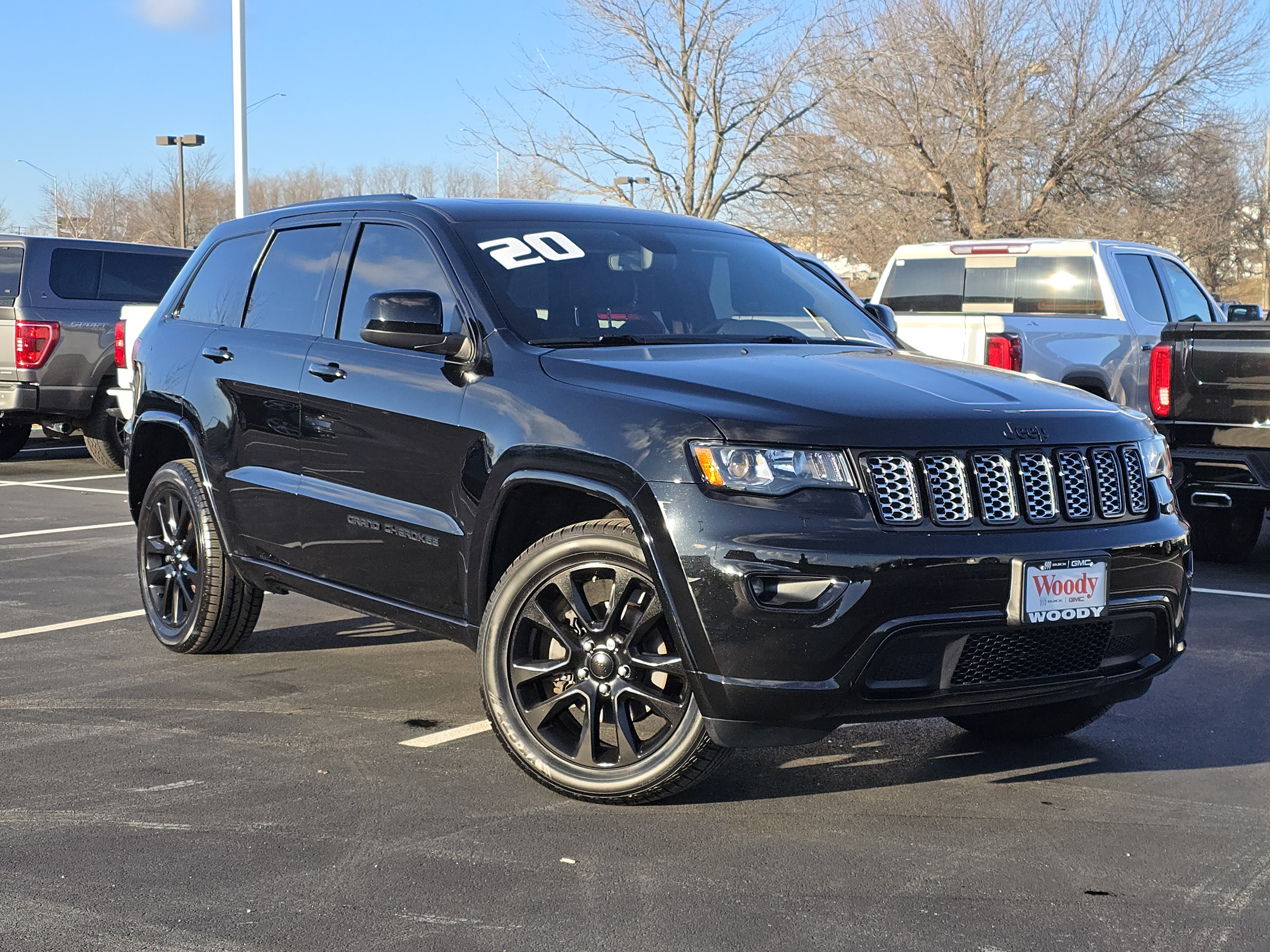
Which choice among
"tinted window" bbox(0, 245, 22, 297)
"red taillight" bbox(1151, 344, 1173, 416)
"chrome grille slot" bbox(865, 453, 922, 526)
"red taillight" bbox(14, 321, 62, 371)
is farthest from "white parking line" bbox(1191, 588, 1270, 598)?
"tinted window" bbox(0, 245, 22, 297)

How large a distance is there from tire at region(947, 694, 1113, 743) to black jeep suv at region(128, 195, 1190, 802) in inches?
0.4

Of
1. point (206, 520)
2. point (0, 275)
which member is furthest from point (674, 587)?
point (0, 275)

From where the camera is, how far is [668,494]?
3971 millimetres

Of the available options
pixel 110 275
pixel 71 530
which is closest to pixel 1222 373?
pixel 71 530

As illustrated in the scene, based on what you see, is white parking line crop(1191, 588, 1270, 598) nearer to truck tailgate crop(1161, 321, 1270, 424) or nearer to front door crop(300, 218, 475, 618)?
truck tailgate crop(1161, 321, 1270, 424)

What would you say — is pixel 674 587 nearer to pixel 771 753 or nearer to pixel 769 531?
pixel 769 531

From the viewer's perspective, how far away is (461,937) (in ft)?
11.1

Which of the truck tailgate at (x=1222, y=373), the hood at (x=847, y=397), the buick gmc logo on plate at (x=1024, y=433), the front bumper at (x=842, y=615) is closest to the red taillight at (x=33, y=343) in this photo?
the truck tailgate at (x=1222, y=373)

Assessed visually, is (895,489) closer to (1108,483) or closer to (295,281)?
(1108,483)

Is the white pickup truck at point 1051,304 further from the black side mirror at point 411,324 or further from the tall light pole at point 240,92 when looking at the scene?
the tall light pole at point 240,92

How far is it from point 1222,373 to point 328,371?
5.36m

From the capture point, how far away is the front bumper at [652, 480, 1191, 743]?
3.82 metres

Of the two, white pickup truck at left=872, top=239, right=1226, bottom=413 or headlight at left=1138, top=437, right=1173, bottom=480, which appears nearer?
headlight at left=1138, top=437, right=1173, bottom=480

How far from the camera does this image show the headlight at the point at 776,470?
3.88 meters
